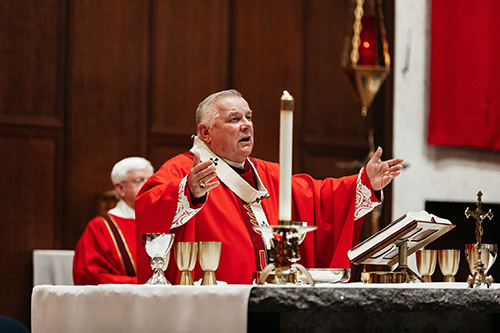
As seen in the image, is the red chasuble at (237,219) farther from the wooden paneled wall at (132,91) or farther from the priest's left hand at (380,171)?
the wooden paneled wall at (132,91)

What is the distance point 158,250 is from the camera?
107 inches

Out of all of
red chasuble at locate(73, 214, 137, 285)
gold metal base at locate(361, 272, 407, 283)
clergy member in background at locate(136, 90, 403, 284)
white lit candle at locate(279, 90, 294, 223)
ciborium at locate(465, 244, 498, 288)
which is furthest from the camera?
red chasuble at locate(73, 214, 137, 285)

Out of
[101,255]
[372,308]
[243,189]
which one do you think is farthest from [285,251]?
[101,255]

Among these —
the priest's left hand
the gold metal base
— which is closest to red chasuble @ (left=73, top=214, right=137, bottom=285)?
the priest's left hand

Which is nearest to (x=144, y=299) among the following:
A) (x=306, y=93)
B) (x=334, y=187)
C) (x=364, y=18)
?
(x=334, y=187)

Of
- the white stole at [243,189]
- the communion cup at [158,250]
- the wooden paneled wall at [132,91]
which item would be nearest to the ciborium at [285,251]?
the communion cup at [158,250]

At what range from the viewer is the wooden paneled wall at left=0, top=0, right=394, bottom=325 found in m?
6.49

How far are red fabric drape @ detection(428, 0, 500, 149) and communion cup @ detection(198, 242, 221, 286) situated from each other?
5248 millimetres

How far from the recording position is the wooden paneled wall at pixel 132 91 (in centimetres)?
649

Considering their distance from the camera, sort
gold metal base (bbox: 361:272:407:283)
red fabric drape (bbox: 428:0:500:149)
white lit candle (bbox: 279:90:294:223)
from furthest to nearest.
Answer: red fabric drape (bbox: 428:0:500:149) → gold metal base (bbox: 361:272:407:283) → white lit candle (bbox: 279:90:294:223)

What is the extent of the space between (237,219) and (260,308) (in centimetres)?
176

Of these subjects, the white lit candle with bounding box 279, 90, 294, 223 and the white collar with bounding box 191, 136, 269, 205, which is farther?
the white collar with bounding box 191, 136, 269, 205

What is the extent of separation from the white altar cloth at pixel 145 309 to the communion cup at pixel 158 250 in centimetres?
24

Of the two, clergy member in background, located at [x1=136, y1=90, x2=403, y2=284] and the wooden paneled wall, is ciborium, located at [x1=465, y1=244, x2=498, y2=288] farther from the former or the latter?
the wooden paneled wall
